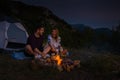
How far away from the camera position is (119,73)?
775 centimetres

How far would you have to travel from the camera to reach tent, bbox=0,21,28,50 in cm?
1284

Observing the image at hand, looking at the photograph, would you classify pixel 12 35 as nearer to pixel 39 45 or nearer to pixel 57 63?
pixel 39 45

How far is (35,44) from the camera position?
10008 millimetres

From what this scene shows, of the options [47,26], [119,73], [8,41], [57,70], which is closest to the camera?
[119,73]

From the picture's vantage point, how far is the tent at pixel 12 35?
42.1 ft

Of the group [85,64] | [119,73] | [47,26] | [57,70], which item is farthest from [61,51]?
[47,26]

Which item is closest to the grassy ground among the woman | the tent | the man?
the man

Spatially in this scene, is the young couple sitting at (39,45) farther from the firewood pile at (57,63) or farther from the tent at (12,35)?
the tent at (12,35)

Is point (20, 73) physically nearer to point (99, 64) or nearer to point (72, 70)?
point (72, 70)

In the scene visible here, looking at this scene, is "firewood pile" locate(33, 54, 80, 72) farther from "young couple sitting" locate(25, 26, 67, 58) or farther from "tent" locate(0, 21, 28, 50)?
"tent" locate(0, 21, 28, 50)

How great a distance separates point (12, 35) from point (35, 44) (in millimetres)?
3450

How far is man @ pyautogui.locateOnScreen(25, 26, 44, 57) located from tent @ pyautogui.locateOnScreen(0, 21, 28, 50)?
9.42ft

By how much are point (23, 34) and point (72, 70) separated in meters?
5.67

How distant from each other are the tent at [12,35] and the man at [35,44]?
2870 millimetres
